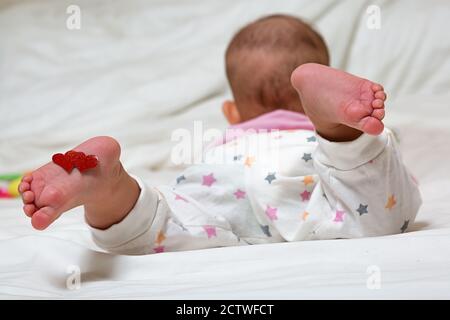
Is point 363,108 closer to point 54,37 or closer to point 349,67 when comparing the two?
point 349,67

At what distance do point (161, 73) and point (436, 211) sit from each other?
1010 millimetres

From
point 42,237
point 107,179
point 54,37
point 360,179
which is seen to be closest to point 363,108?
point 360,179

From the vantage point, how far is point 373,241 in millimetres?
922

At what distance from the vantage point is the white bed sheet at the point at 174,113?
85 centimetres

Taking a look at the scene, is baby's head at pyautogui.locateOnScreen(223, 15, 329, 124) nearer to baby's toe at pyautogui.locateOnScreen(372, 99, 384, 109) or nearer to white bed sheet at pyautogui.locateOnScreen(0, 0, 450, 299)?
white bed sheet at pyautogui.locateOnScreen(0, 0, 450, 299)

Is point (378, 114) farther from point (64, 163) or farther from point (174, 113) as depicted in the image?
point (174, 113)

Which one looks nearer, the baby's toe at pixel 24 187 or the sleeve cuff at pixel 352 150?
→ the baby's toe at pixel 24 187

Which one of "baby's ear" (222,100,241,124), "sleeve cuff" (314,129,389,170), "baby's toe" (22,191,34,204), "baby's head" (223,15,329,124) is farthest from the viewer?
"baby's ear" (222,100,241,124)

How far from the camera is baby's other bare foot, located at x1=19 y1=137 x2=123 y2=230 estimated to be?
845 millimetres

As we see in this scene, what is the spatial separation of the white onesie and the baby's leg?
0.06ft

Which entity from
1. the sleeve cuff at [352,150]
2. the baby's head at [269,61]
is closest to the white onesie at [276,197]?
the sleeve cuff at [352,150]

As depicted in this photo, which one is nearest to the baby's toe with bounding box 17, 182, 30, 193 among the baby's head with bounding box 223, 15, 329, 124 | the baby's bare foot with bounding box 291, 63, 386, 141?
the baby's bare foot with bounding box 291, 63, 386, 141

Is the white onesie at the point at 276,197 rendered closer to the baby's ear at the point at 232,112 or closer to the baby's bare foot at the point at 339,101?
the baby's bare foot at the point at 339,101

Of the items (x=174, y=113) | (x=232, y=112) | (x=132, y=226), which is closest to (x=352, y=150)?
(x=132, y=226)
